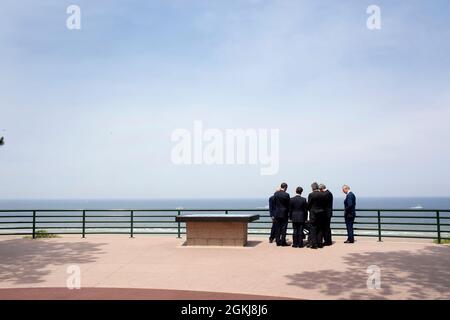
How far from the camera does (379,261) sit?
33.0 feet

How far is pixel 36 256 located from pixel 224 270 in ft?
18.2

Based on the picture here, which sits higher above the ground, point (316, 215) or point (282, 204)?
point (282, 204)

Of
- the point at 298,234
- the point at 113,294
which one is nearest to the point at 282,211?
the point at 298,234

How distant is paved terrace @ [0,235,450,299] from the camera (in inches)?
275

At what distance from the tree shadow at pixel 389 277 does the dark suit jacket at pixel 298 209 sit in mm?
1908

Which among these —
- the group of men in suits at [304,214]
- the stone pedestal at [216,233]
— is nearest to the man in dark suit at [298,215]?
the group of men in suits at [304,214]

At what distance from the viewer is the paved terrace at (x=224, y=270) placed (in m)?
7.00

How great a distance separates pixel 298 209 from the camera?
1259cm

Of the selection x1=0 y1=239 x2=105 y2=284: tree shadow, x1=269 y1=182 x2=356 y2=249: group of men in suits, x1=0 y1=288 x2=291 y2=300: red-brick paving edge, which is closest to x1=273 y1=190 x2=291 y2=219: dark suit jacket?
x1=269 y1=182 x2=356 y2=249: group of men in suits

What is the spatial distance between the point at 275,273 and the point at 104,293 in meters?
3.47

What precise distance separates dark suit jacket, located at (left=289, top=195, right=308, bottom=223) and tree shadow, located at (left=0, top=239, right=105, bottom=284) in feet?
18.8

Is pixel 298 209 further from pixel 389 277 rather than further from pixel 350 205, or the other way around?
pixel 389 277
